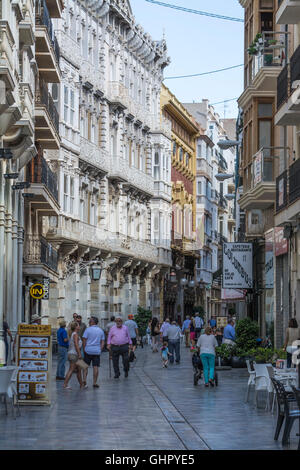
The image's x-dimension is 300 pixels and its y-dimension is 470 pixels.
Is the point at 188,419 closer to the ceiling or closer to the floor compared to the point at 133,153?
closer to the floor

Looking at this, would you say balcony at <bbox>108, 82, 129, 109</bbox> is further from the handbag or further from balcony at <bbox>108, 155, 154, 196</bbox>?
the handbag

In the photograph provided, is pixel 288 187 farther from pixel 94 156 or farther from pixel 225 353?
pixel 94 156

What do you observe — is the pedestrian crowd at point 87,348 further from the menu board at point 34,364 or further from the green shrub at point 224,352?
the menu board at point 34,364

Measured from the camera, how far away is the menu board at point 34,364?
71.4 feet

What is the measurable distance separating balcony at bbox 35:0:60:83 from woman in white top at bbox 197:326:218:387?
14.8 metres

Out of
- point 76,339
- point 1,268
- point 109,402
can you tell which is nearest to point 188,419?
point 109,402

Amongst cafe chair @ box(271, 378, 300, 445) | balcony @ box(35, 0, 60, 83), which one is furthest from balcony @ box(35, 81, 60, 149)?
cafe chair @ box(271, 378, 300, 445)

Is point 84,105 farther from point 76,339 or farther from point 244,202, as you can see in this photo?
point 76,339

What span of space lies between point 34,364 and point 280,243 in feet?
48.8

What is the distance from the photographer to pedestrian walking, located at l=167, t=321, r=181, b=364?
133 ft

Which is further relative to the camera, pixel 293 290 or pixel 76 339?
pixel 293 290

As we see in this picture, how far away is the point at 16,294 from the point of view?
3631 centimetres
